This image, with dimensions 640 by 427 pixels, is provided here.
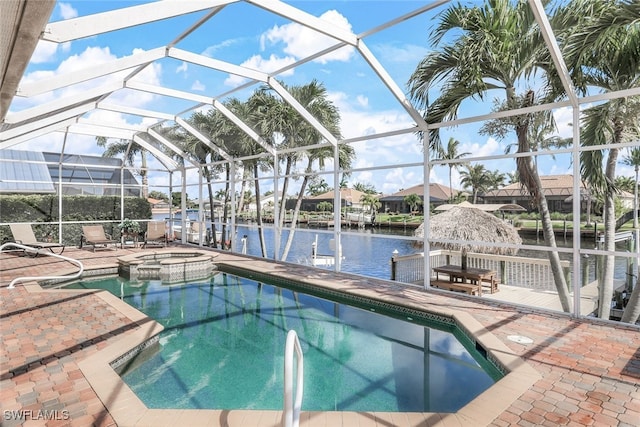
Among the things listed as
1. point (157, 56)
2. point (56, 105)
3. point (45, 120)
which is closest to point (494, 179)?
point (157, 56)

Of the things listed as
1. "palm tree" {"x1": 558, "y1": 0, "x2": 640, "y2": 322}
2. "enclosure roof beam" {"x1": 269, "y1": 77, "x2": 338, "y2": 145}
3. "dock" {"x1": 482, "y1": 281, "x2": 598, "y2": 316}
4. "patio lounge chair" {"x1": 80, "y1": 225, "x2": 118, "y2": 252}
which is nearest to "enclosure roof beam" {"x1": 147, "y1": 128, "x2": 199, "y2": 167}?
"patio lounge chair" {"x1": 80, "y1": 225, "x2": 118, "y2": 252}

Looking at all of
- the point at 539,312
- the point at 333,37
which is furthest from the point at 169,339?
the point at 539,312

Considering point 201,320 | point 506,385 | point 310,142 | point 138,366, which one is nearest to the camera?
point 506,385

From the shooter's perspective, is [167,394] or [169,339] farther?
[169,339]

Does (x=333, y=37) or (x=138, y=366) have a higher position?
(x=333, y=37)

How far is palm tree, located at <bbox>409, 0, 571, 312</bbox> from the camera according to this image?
595 centimetres

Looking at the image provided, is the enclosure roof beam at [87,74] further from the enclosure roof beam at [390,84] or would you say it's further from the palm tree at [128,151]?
the palm tree at [128,151]

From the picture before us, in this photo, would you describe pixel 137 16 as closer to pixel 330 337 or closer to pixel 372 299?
pixel 330 337

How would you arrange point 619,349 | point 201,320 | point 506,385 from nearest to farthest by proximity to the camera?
point 506,385 → point 619,349 → point 201,320

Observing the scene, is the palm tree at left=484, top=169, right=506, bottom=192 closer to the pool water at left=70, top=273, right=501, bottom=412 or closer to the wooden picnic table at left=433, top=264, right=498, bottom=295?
the wooden picnic table at left=433, top=264, right=498, bottom=295

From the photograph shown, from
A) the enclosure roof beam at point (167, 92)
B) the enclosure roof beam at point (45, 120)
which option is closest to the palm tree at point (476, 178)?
the enclosure roof beam at point (167, 92)

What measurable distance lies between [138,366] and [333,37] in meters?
5.52

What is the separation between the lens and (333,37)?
610cm

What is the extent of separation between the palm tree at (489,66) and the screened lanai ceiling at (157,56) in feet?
1.46
